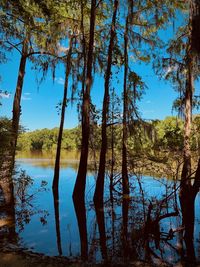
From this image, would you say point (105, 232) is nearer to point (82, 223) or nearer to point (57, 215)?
point (82, 223)

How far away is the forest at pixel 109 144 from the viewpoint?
12.8 ft

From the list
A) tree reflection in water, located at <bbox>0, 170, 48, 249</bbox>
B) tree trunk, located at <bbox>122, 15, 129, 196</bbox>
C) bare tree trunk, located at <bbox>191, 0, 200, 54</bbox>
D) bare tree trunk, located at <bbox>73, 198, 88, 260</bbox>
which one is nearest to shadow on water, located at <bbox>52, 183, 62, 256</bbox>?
tree reflection in water, located at <bbox>0, 170, 48, 249</bbox>

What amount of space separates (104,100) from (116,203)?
347 centimetres

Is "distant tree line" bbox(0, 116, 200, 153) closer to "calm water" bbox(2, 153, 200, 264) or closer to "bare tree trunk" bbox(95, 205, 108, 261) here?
"calm water" bbox(2, 153, 200, 264)

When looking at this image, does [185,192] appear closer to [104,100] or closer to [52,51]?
[104,100]

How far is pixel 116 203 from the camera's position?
7.68 m

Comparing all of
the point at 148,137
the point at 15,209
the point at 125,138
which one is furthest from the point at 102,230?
the point at 148,137

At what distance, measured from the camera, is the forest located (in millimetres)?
3900

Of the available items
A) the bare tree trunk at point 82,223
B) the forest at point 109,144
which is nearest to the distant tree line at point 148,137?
the forest at point 109,144

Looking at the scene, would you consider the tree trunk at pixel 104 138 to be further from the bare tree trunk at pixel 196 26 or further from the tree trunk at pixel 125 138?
the bare tree trunk at pixel 196 26

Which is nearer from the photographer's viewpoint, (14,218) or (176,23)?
(14,218)

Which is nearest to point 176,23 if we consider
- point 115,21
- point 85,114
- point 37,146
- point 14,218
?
point 115,21

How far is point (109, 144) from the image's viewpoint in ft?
36.3

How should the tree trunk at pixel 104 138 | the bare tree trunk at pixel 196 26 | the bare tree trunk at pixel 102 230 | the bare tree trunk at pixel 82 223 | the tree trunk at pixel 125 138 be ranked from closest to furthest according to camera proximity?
the bare tree trunk at pixel 196 26, the bare tree trunk at pixel 102 230, the bare tree trunk at pixel 82 223, the tree trunk at pixel 104 138, the tree trunk at pixel 125 138
